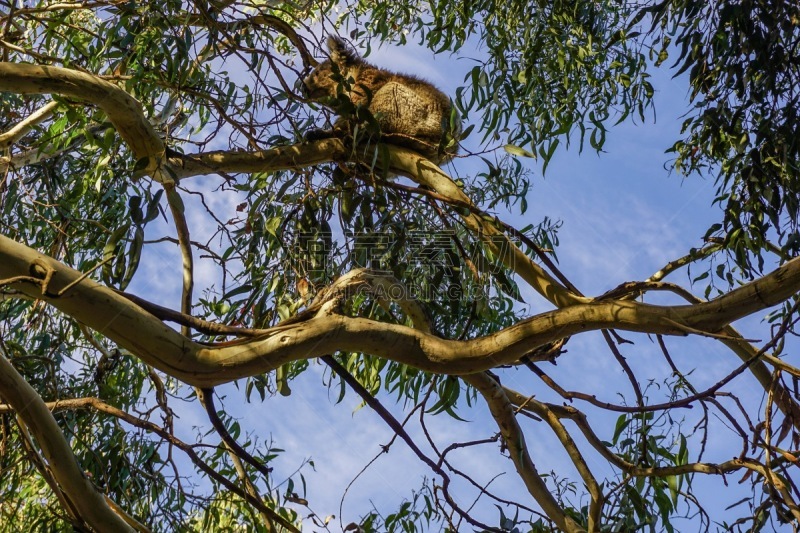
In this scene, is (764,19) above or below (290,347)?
above

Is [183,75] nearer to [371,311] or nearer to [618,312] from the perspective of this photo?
[371,311]

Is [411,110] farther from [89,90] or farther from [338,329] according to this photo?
[338,329]

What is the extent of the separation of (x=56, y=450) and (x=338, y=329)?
28.8 inches

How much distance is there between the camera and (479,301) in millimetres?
2219

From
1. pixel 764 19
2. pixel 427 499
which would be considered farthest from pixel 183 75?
pixel 764 19

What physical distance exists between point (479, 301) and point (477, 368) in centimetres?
57

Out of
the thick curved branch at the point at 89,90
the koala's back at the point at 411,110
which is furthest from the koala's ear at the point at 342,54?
the thick curved branch at the point at 89,90

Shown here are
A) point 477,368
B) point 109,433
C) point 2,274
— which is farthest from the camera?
point 109,433

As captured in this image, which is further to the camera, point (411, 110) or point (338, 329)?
point (411, 110)

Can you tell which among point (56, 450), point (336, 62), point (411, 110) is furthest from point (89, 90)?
point (336, 62)

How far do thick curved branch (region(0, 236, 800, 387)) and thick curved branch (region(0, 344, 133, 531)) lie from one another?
0.41 m

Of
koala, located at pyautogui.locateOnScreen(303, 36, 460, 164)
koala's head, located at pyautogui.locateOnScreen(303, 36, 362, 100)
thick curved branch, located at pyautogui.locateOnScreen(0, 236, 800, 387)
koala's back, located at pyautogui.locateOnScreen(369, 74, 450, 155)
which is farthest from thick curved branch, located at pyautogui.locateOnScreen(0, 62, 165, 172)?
koala's head, located at pyautogui.locateOnScreen(303, 36, 362, 100)

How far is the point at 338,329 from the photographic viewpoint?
61.9 inches

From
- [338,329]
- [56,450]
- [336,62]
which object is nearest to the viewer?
[338,329]
